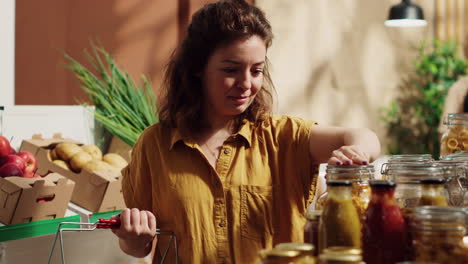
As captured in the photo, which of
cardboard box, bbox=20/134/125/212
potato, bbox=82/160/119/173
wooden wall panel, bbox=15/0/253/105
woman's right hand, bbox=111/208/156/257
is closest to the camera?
woman's right hand, bbox=111/208/156/257

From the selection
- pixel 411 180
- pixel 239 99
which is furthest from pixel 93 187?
pixel 411 180

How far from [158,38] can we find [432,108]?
3.09 m

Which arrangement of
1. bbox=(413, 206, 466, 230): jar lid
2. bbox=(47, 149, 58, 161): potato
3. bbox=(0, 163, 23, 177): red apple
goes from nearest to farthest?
bbox=(413, 206, 466, 230): jar lid
bbox=(0, 163, 23, 177): red apple
bbox=(47, 149, 58, 161): potato

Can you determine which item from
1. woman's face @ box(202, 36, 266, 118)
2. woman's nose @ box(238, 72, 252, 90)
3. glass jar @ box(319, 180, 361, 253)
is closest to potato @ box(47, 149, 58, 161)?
woman's face @ box(202, 36, 266, 118)

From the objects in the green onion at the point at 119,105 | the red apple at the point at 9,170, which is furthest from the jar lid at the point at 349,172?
the green onion at the point at 119,105

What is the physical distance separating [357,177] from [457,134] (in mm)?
753

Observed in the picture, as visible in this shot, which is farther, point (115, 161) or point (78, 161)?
point (115, 161)

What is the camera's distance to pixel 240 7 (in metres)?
1.79

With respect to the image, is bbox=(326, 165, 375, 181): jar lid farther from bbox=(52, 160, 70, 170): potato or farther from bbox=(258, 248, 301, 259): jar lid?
bbox=(52, 160, 70, 170): potato

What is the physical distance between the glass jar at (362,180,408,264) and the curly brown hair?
2.70 feet

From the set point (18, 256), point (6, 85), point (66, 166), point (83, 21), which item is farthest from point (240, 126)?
point (83, 21)

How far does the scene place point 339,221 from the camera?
102 cm

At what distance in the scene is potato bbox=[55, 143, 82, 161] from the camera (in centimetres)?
281

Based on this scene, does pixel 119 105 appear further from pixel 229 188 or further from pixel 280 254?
pixel 280 254
